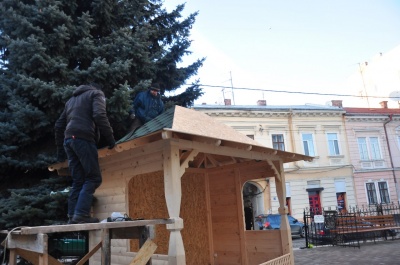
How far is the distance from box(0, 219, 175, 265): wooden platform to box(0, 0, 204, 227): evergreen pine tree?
10.6ft

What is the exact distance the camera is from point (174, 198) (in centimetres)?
513

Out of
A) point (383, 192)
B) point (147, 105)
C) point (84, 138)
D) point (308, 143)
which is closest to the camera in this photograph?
point (84, 138)

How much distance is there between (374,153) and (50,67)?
25.5 m

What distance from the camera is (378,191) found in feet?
85.8

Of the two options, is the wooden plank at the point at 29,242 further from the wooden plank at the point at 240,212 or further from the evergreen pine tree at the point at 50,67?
the wooden plank at the point at 240,212

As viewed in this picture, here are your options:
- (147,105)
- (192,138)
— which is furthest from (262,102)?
(192,138)

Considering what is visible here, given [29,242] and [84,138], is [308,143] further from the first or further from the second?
[29,242]

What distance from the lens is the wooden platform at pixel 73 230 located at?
11.2ft

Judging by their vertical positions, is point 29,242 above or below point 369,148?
below

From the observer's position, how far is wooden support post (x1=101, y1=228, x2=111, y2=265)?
159 inches

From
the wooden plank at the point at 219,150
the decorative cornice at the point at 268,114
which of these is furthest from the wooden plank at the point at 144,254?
the decorative cornice at the point at 268,114

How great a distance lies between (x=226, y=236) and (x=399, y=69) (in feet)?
103

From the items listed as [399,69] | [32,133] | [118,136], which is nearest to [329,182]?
[399,69]

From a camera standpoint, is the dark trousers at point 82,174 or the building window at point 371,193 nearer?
the dark trousers at point 82,174
